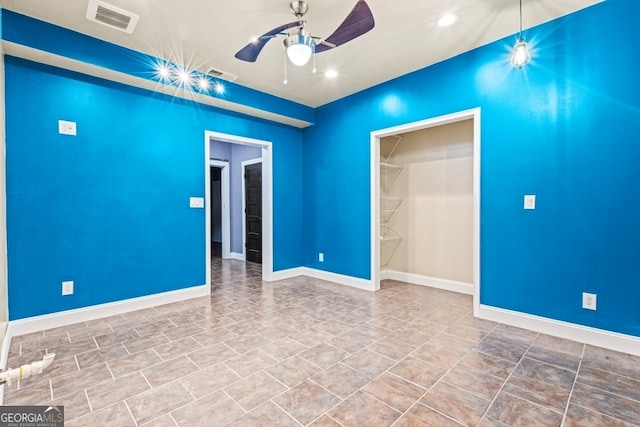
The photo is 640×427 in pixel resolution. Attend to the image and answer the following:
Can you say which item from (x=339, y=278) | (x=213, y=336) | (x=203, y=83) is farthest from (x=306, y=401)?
(x=203, y=83)

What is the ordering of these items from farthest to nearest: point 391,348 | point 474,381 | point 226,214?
point 226,214
point 391,348
point 474,381

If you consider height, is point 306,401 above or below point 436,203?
below

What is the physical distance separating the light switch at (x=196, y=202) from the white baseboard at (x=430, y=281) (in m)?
3.08

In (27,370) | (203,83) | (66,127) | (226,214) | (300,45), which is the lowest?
(27,370)

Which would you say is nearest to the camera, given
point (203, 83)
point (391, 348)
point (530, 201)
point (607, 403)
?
point (607, 403)

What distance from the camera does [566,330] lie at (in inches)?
108

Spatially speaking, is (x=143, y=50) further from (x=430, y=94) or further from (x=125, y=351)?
(x=430, y=94)

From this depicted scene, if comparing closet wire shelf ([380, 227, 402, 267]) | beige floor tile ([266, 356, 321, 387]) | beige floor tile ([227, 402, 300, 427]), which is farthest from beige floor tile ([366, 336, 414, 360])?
closet wire shelf ([380, 227, 402, 267])

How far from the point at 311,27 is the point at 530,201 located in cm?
271

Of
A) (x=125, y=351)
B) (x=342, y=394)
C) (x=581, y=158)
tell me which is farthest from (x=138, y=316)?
(x=581, y=158)

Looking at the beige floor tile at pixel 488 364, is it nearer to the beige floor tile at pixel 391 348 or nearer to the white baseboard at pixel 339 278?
the beige floor tile at pixel 391 348

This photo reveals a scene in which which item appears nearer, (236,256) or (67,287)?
(67,287)

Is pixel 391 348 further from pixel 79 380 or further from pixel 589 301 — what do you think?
pixel 79 380

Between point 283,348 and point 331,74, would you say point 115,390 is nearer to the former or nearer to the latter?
point 283,348
